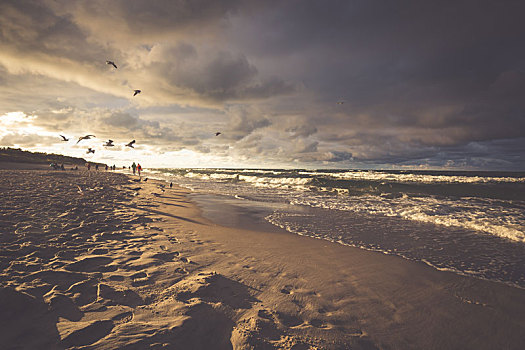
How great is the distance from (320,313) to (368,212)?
1086 cm

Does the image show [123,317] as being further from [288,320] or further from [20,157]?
[20,157]

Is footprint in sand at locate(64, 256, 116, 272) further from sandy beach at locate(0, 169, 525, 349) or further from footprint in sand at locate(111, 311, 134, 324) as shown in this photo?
footprint in sand at locate(111, 311, 134, 324)

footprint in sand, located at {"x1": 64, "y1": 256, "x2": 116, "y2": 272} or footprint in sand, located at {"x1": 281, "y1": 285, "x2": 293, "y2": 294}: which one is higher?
footprint in sand, located at {"x1": 64, "y1": 256, "x2": 116, "y2": 272}

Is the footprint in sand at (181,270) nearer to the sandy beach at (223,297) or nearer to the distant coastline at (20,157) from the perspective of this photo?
the sandy beach at (223,297)

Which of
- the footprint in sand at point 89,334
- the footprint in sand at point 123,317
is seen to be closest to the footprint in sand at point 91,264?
the footprint in sand at point 123,317

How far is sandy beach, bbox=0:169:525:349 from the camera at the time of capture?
2.96 m

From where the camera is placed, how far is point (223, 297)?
3969mm

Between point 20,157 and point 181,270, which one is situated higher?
point 20,157

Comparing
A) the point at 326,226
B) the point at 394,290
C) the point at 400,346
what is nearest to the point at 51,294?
the point at 400,346

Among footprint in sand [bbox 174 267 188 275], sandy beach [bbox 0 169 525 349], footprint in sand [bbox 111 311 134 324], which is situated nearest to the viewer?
sandy beach [bbox 0 169 525 349]

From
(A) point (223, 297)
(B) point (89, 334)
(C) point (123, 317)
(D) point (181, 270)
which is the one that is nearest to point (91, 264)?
(D) point (181, 270)

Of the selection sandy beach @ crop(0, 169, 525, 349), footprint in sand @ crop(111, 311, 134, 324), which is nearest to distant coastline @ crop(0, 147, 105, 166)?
sandy beach @ crop(0, 169, 525, 349)

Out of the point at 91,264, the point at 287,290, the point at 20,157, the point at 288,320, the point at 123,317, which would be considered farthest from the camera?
the point at 20,157

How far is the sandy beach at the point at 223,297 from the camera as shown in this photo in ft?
9.73
